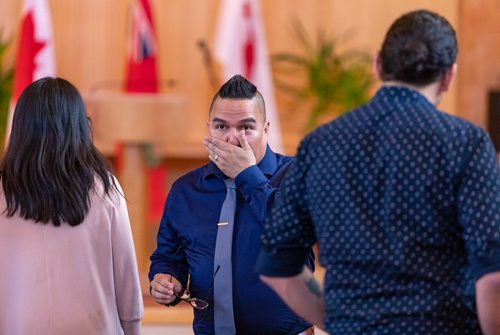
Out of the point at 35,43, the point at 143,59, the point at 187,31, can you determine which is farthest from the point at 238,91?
the point at 187,31

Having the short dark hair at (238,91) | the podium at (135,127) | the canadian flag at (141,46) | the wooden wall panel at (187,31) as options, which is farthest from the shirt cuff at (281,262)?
the wooden wall panel at (187,31)

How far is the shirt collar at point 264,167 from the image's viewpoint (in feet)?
10.8

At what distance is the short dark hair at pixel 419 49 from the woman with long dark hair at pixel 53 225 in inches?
47.2

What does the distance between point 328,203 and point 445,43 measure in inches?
17.4

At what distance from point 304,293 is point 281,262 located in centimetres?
11

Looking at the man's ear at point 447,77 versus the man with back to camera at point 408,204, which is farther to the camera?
the man's ear at point 447,77

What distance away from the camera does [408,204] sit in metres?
2.27

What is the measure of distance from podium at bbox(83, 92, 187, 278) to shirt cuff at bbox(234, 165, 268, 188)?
3381 millimetres

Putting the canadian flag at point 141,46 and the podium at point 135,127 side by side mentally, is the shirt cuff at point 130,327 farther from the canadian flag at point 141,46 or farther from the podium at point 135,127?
the canadian flag at point 141,46

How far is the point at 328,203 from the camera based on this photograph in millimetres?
2352

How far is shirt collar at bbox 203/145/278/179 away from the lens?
3.29 metres

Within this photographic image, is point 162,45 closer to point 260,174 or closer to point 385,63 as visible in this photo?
point 260,174

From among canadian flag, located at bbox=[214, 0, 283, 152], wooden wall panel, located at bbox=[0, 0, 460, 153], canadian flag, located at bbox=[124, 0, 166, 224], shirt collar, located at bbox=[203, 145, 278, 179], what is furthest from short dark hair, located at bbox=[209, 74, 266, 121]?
wooden wall panel, located at bbox=[0, 0, 460, 153]

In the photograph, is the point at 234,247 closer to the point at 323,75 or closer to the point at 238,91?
the point at 238,91
